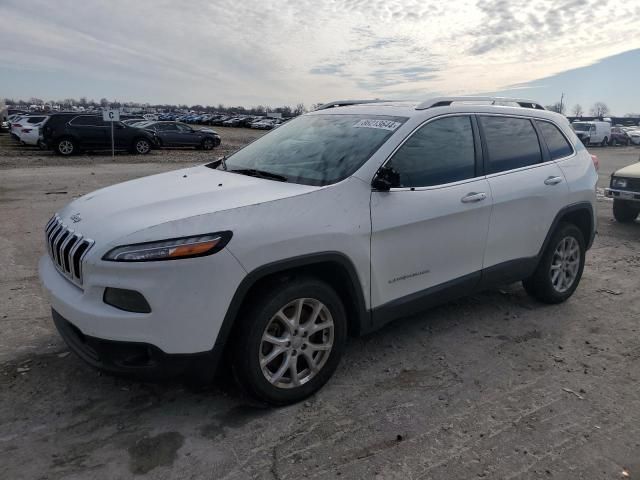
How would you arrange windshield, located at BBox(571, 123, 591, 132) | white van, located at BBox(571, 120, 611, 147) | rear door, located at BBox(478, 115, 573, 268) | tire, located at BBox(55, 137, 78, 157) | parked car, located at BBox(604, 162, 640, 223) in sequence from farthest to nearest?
windshield, located at BBox(571, 123, 591, 132), white van, located at BBox(571, 120, 611, 147), tire, located at BBox(55, 137, 78, 157), parked car, located at BBox(604, 162, 640, 223), rear door, located at BBox(478, 115, 573, 268)

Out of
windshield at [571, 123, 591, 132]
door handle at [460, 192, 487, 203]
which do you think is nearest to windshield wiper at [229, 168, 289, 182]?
door handle at [460, 192, 487, 203]

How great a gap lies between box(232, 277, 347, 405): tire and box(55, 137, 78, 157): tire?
20359 mm

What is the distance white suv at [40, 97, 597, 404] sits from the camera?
260 cm

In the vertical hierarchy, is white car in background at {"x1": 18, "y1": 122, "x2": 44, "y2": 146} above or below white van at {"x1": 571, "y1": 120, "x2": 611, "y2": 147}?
below

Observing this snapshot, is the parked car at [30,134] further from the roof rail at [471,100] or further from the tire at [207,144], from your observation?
the roof rail at [471,100]

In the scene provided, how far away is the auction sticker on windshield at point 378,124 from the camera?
3.55 m

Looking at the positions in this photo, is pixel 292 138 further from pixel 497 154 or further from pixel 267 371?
pixel 267 371

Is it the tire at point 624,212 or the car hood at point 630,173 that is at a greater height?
the car hood at point 630,173

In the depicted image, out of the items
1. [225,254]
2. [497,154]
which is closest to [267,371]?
[225,254]

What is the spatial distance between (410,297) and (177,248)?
5.58ft

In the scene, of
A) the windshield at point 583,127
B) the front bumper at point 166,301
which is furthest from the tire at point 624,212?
the windshield at point 583,127

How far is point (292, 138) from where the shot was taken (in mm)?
4039

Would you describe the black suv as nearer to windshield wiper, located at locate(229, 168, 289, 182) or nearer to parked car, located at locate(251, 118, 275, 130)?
windshield wiper, located at locate(229, 168, 289, 182)

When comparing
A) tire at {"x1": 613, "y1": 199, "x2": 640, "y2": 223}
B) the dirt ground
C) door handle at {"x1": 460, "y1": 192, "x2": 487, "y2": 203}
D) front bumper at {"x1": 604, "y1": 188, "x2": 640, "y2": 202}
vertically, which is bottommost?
the dirt ground
